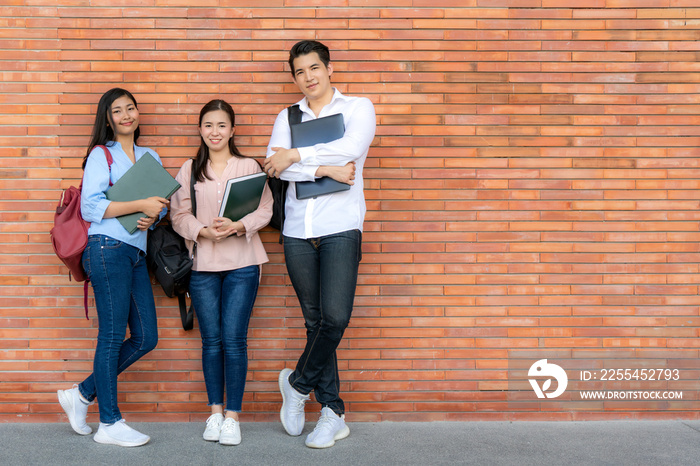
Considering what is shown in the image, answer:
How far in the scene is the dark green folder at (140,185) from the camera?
3666 mm

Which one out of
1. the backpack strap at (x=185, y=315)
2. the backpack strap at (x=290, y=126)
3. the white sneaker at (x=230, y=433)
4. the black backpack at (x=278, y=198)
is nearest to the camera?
the white sneaker at (x=230, y=433)

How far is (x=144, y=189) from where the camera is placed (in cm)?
369

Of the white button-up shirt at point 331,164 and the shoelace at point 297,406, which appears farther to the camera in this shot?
the shoelace at point 297,406

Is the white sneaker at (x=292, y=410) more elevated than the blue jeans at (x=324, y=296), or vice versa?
the blue jeans at (x=324, y=296)

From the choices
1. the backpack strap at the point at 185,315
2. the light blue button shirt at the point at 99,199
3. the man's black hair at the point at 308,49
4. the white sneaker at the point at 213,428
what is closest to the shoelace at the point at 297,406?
the white sneaker at the point at 213,428

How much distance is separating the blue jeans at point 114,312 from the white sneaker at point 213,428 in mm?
568

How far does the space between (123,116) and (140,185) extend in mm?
490

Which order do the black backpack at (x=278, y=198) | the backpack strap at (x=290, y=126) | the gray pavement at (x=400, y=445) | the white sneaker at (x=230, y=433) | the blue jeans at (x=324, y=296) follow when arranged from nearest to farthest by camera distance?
the gray pavement at (x=400, y=445) < the blue jeans at (x=324, y=296) < the white sneaker at (x=230, y=433) < the backpack strap at (x=290, y=126) < the black backpack at (x=278, y=198)

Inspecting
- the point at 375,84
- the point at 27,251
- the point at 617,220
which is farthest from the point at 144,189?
the point at 617,220

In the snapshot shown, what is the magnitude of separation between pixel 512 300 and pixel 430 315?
601 millimetres

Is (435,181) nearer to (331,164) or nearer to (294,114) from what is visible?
(331,164)

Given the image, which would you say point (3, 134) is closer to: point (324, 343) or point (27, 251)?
point (27, 251)

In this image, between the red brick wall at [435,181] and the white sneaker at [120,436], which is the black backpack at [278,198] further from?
the white sneaker at [120,436]

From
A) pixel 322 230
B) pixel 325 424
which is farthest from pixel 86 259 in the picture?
pixel 325 424
